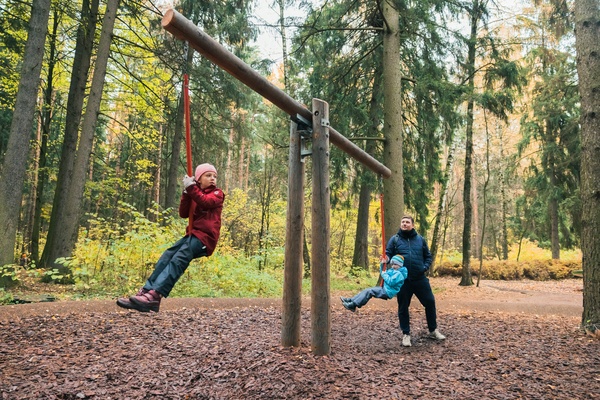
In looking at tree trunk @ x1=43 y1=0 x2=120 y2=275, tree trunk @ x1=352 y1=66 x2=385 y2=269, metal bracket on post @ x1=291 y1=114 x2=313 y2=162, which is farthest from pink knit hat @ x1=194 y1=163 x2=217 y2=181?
tree trunk @ x1=352 y1=66 x2=385 y2=269

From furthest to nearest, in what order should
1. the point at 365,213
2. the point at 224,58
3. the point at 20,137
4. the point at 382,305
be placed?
the point at 365,213 < the point at 382,305 < the point at 20,137 < the point at 224,58

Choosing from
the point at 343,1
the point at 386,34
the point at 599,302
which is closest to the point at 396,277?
the point at 599,302

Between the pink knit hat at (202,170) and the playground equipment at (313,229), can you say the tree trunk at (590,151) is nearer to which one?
the playground equipment at (313,229)

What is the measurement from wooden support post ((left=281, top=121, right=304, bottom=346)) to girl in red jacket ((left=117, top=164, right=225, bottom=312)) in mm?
947

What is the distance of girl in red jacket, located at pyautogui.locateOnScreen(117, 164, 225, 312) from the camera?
138 inches

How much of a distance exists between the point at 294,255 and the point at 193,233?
1.22 metres

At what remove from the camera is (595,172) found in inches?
217

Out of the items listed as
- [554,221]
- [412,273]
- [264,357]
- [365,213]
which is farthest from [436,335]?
[554,221]

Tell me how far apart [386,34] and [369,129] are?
277 cm

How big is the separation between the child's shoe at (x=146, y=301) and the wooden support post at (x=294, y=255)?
151 centimetres

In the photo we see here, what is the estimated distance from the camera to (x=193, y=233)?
12.2 ft

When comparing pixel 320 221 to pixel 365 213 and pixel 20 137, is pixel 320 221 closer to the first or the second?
pixel 20 137

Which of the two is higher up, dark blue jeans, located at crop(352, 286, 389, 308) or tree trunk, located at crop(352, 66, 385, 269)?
tree trunk, located at crop(352, 66, 385, 269)

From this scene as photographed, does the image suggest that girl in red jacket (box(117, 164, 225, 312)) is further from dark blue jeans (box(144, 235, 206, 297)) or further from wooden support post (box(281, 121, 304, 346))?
wooden support post (box(281, 121, 304, 346))
